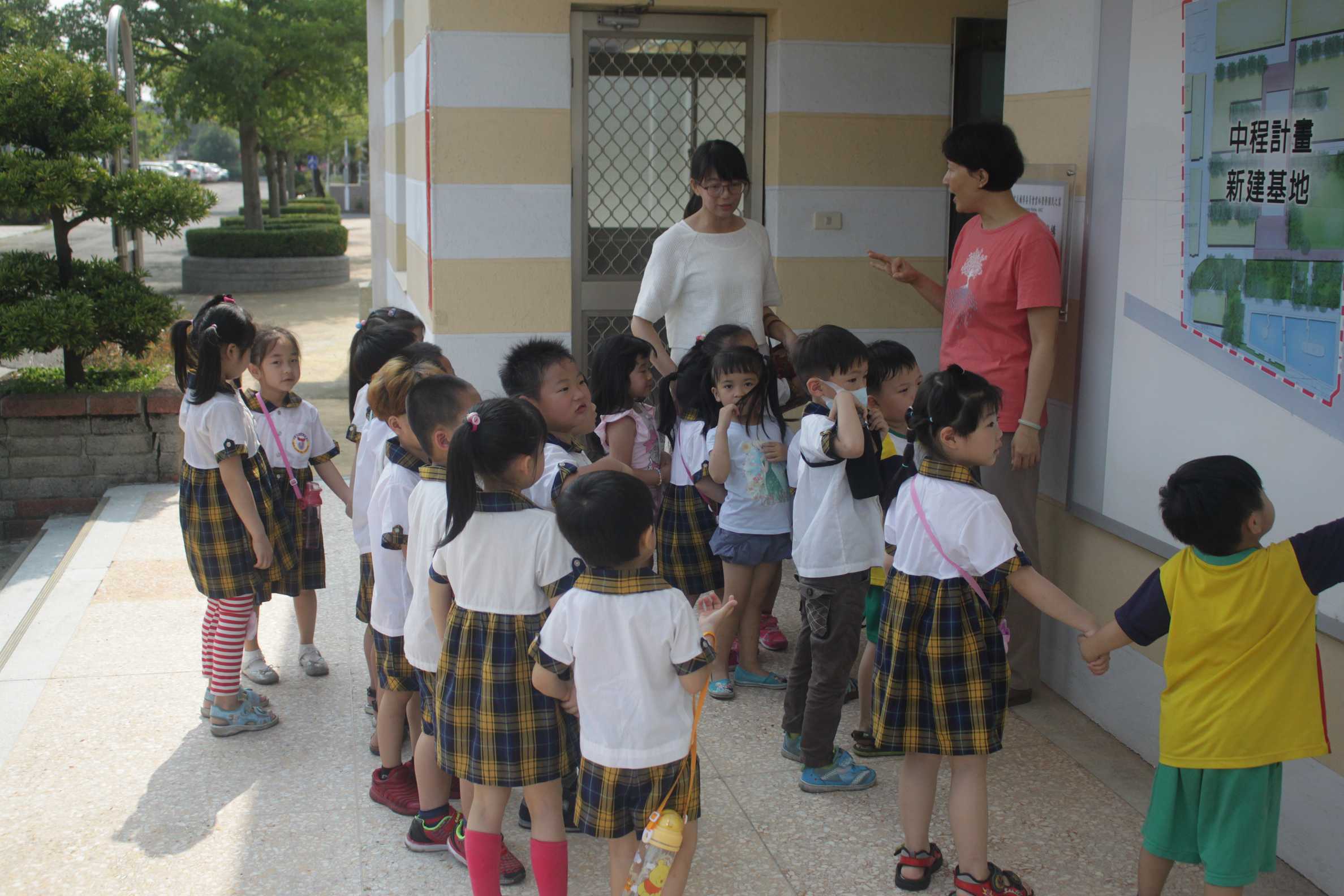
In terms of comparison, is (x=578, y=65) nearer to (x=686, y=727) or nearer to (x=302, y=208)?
(x=686, y=727)

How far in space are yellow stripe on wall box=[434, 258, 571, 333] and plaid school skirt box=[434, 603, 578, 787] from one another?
292cm

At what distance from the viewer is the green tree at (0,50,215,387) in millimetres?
6676

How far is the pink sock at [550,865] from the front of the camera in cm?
273

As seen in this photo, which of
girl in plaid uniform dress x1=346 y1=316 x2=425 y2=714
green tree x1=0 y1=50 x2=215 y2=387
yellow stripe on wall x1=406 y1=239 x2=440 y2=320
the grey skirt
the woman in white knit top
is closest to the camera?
girl in plaid uniform dress x1=346 y1=316 x2=425 y2=714

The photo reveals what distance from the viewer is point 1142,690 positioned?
143 inches

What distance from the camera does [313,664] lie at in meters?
4.36

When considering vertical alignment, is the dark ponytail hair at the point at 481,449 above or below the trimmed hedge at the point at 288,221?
below

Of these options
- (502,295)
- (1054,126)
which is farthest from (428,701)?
(502,295)

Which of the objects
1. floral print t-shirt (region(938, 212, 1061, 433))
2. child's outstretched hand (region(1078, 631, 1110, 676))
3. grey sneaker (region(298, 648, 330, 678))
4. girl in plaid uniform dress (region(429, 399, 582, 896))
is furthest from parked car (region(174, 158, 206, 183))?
child's outstretched hand (region(1078, 631, 1110, 676))

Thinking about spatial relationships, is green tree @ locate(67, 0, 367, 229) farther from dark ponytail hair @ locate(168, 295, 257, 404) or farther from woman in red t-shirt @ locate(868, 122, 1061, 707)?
woman in red t-shirt @ locate(868, 122, 1061, 707)

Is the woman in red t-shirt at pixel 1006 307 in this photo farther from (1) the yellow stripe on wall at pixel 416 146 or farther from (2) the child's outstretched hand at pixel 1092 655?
(1) the yellow stripe on wall at pixel 416 146

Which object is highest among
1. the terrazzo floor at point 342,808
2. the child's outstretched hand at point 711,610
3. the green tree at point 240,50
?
the green tree at point 240,50

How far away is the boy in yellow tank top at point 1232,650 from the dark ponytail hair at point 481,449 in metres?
1.26

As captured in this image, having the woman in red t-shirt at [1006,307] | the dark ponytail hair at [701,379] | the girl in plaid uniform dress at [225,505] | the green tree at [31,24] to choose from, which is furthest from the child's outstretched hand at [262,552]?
the green tree at [31,24]
